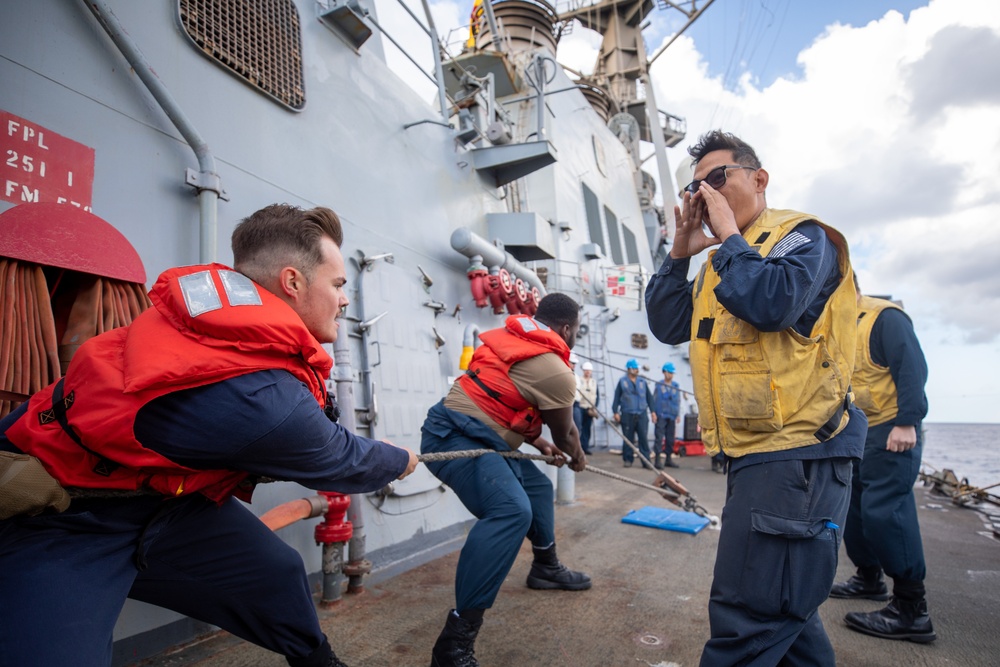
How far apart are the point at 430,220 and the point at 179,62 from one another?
7.57 feet

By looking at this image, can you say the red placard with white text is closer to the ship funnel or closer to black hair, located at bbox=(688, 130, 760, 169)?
black hair, located at bbox=(688, 130, 760, 169)

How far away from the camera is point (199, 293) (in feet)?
4.30

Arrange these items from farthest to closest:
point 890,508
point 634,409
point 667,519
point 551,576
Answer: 1. point 634,409
2. point 667,519
3. point 551,576
4. point 890,508

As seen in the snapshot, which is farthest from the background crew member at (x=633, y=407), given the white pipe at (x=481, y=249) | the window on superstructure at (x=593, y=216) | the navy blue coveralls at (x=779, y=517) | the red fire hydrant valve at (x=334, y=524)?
the navy blue coveralls at (x=779, y=517)

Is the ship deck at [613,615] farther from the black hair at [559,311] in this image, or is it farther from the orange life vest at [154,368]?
the black hair at [559,311]

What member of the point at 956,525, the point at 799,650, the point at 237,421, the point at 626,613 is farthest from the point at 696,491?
the point at 237,421

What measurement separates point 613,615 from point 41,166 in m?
3.28

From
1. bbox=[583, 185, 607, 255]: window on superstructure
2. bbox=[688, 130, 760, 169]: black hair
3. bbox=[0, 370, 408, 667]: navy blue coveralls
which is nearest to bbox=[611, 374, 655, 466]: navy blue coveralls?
bbox=[583, 185, 607, 255]: window on superstructure

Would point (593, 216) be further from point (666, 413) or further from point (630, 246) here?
point (666, 413)

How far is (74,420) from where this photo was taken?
4.17 feet

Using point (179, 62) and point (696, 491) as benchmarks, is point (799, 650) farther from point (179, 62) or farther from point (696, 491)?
point (696, 491)

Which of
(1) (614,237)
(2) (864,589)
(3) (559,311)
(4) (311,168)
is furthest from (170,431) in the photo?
(1) (614,237)

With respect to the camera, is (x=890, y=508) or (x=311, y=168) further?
(x=311, y=168)

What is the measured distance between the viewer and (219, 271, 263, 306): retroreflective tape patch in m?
1.32
